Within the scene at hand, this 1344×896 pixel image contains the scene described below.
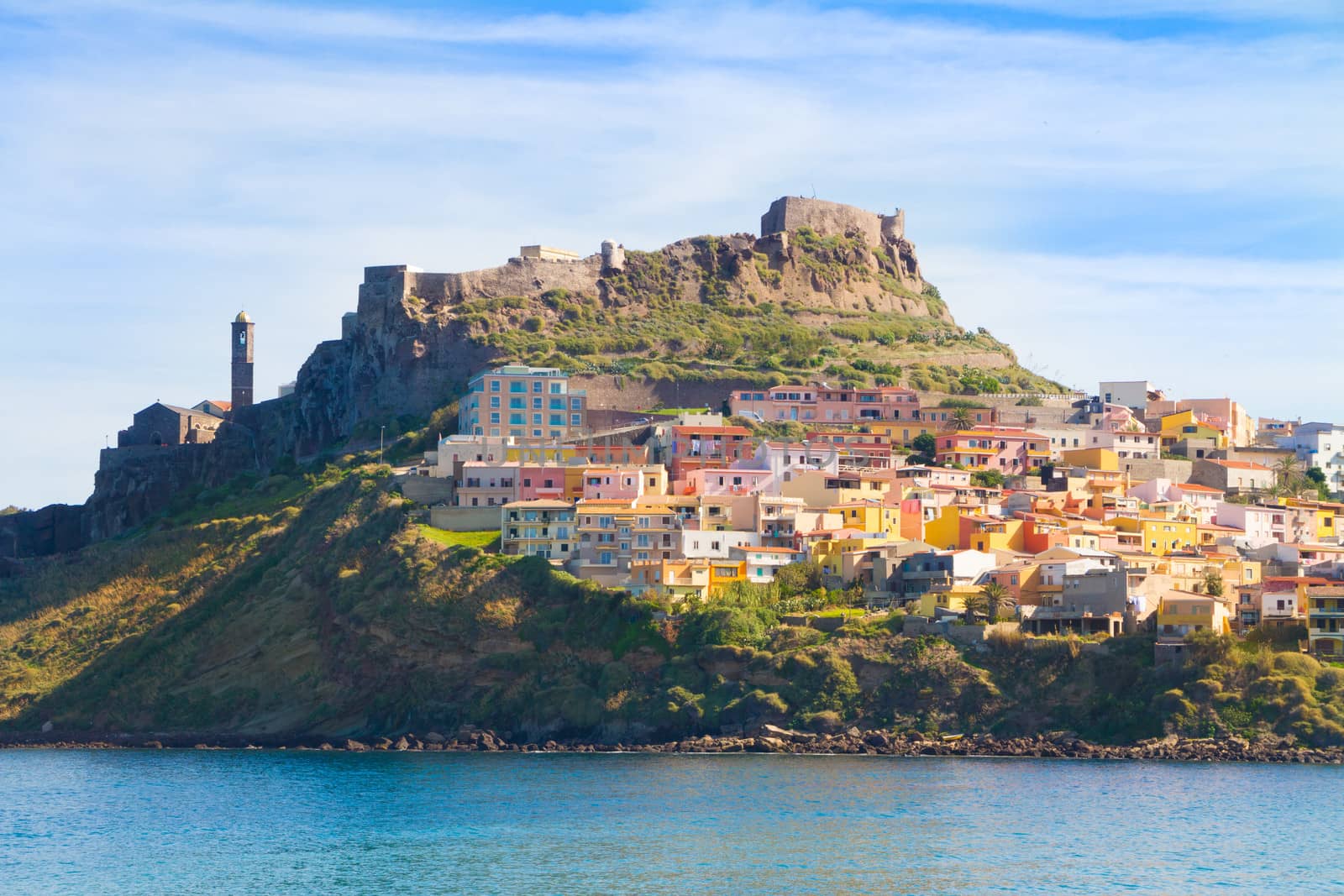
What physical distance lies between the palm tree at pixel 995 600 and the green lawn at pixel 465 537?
64.7 ft

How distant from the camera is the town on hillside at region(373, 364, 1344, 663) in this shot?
7438 centimetres

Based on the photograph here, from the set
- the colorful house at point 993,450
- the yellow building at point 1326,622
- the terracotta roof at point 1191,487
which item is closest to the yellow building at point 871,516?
the colorful house at point 993,450

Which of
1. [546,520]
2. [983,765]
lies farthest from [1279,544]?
[546,520]

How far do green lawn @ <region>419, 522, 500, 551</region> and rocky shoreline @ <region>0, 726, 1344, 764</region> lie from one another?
8.60 m

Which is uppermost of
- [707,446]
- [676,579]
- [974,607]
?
[707,446]

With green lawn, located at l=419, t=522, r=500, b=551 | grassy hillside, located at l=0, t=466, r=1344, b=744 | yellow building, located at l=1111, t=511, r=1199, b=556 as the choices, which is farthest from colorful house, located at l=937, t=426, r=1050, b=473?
green lawn, located at l=419, t=522, r=500, b=551

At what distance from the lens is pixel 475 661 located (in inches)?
3113

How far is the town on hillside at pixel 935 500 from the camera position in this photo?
244 feet

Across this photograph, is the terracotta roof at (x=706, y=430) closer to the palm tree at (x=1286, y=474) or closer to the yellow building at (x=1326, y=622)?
the palm tree at (x=1286, y=474)

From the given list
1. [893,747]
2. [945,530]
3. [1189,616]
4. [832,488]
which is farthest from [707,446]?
[1189,616]

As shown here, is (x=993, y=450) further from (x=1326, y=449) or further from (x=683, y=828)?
(x=683, y=828)

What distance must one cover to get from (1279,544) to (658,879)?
4120 centimetres

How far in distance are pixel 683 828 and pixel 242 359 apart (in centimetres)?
8816

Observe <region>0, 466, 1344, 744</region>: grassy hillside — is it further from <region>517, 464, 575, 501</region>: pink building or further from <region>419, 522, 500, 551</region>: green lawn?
<region>517, 464, 575, 501</region>: pink building
